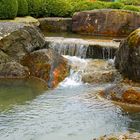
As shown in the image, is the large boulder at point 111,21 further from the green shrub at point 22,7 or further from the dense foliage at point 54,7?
the green shrub at point 22,7

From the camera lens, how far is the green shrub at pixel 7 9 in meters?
19.9

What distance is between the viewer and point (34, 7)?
23.0 meters

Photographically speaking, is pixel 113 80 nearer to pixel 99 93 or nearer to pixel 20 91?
pixel 99 93

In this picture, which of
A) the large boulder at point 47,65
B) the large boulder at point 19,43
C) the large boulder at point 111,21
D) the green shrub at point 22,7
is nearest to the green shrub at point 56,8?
the green shrub at point 22,7

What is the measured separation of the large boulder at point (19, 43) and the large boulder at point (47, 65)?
0.96 feet

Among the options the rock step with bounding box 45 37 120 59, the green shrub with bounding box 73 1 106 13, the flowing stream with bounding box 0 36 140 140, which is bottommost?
the flowing stream with bounding box 0 36 140 140

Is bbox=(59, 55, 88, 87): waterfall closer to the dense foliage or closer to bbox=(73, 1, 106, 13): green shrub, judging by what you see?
the dense foliage

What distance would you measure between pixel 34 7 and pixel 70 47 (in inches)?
237

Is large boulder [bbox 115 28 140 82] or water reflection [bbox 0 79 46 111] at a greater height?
large boulder [bbox 115 28 140 82]

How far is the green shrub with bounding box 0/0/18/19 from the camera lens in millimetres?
19859

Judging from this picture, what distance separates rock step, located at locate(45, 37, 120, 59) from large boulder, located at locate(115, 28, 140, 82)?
2.12 m

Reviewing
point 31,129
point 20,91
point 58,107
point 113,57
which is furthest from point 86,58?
point 31,129

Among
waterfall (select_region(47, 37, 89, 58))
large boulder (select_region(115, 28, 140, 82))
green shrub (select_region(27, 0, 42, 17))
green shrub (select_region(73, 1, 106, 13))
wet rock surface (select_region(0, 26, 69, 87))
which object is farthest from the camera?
green shrub (select_region(73, 1, 106, 13))

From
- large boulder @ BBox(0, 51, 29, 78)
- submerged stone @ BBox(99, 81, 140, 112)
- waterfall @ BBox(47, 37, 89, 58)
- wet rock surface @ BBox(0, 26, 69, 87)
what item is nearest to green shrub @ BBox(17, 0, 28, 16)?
waterfall @ BBox(47, 37, 89, 58)
